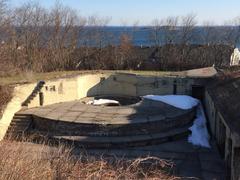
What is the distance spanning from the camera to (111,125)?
19000 millimetres

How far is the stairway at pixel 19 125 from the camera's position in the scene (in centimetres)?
1978

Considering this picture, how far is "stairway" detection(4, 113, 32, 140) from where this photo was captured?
779 inches

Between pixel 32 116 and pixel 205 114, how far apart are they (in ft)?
28.0

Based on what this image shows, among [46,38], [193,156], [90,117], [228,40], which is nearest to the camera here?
[193,156]

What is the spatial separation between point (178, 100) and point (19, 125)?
8050 millimetres

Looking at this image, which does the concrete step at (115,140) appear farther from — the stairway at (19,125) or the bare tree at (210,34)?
the bare tree at (210,34)

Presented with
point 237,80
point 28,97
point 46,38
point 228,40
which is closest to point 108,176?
point 237,80

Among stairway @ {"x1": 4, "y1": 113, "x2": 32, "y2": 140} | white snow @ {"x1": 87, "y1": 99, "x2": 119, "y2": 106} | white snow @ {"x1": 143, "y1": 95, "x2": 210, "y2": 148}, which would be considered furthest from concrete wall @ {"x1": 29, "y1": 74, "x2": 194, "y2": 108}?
stairway @ {"x1": 4, "y1": 113, "x2": 32, "y2": 140}

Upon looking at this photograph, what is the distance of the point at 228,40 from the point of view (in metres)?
37.8

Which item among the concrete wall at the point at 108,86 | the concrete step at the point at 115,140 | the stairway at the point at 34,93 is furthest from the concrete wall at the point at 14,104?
the concrete step at the point at 115,140

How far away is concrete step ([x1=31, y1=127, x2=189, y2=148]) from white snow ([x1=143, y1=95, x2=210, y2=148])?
0.96 m

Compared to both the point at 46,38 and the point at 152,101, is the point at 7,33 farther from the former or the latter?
the point at 152,101

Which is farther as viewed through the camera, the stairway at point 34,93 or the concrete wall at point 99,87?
the concrete wall at point 99,87

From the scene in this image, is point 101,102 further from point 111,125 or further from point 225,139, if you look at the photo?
point 225,139
